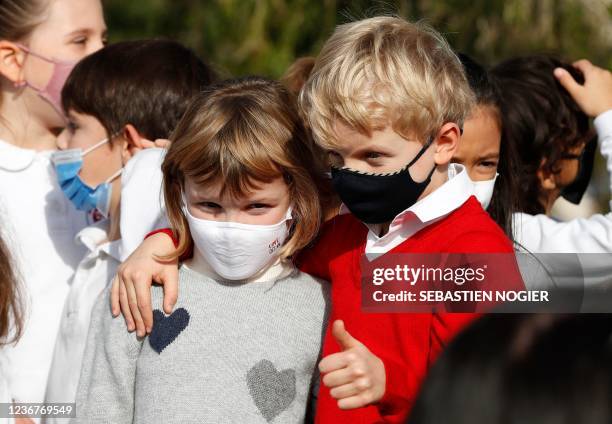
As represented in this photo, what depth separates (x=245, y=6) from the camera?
6.37 m

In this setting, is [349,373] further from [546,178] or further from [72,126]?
[72,126]

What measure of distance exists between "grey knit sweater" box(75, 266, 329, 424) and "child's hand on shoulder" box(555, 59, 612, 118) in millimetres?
1399

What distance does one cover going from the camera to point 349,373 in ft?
6.54

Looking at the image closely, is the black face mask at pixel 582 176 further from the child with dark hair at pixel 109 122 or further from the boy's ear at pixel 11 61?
the boy's ear at pixel 11 61

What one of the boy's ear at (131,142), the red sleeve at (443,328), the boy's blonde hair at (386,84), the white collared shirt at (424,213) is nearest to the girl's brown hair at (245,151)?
the boy's blonde hair at (386,84)

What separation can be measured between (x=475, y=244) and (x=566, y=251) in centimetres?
100

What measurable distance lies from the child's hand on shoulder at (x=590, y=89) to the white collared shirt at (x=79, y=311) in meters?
1.79

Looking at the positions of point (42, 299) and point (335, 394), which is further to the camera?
→ point (42, 299)

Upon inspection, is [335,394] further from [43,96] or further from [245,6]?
[245,6]

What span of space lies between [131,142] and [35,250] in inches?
23.5

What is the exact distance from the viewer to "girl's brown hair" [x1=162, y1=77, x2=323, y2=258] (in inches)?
104

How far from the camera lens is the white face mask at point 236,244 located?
267cm

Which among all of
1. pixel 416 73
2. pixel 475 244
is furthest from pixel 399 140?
pixel 475 244

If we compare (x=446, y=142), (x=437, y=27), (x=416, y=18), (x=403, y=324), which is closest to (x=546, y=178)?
(x=446, y=142)
